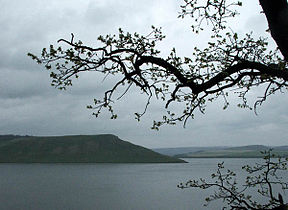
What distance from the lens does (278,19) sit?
5199 mm

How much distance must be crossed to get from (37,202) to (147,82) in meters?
75.8

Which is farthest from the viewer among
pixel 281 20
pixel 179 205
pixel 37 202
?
pixel 37 202

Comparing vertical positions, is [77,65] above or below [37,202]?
above

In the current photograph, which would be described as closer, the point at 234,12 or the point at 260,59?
the point at 234,12

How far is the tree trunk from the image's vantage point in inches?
203

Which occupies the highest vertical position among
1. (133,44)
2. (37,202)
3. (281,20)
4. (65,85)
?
(133,44)

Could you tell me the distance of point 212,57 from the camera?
8.54 meters

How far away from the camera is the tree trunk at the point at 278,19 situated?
514cm

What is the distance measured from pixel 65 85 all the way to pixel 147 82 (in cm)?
214

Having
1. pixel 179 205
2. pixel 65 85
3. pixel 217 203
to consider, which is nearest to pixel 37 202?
pixel 179 205

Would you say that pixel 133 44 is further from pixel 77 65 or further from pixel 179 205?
pixel 179 205

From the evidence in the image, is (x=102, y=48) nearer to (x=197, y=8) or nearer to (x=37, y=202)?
(x=197, y=8)

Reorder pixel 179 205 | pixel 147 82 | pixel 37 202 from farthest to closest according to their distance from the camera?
pixel 37 202
pixel 179 205
pixel 147 82

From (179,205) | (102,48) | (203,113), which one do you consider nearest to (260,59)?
(203,113)
